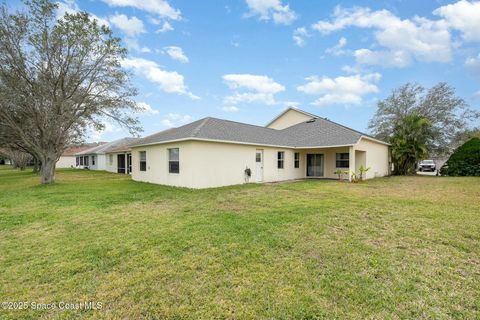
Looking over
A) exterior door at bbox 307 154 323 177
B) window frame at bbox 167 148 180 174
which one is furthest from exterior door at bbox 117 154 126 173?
exterior door at bbox 307 154 323 177

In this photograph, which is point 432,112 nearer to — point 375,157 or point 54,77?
point 375,157

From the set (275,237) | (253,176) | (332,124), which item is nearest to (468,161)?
(332,124)

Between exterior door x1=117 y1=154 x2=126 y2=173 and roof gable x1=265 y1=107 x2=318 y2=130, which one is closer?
roof gable x1=265 y1=107 x2=318 y2=130

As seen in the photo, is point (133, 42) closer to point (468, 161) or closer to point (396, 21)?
point (396, 21)

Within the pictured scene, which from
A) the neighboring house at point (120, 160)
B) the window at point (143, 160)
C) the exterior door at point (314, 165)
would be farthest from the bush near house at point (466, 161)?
the neighboring house at point (120, 160)

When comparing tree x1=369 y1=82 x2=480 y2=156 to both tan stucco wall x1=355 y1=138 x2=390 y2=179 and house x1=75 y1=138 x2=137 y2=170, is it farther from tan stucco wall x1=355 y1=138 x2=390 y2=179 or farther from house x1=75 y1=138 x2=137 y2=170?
house x1=75 y1=138 x2=137 y2=170

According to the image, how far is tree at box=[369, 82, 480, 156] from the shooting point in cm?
2066

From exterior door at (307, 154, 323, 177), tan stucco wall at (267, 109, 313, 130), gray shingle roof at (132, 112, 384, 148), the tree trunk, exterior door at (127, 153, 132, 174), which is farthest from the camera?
exterior door at (127, 153, 132, 174)

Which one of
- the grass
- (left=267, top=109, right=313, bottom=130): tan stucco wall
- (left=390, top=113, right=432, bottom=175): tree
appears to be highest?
(left=267, top=109, right=313, bottom=130): tan stucco wall

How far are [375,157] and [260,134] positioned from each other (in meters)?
9.83

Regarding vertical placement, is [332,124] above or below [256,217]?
above

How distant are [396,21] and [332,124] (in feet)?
24.9

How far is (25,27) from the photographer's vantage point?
12516 mm

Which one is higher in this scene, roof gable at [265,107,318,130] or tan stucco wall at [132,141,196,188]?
roof gable at [265,107,318,130]
